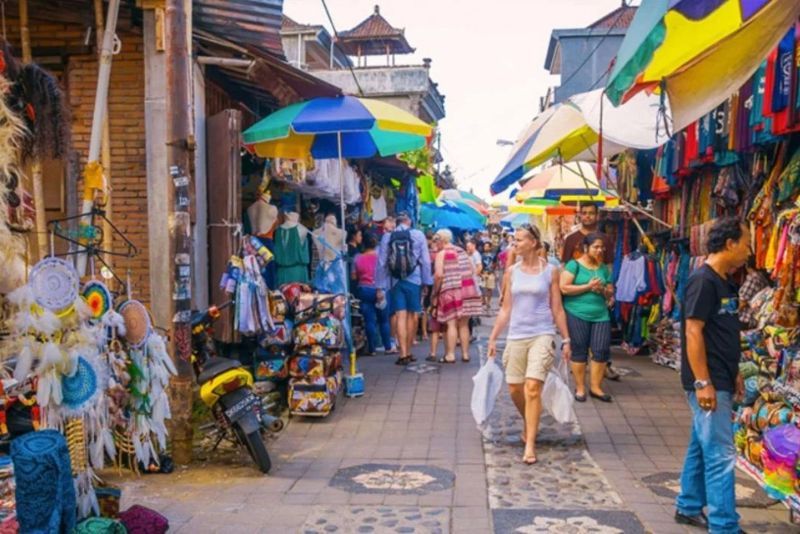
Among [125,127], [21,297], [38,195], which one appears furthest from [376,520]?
[125,127]

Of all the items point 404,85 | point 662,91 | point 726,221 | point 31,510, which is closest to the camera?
point 31,510

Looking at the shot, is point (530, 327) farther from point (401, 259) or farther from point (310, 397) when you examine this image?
point (401, 259)

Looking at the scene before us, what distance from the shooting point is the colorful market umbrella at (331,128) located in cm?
807

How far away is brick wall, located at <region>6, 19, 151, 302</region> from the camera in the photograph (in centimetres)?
779

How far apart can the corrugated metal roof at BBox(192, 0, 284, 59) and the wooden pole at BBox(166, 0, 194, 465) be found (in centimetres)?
158

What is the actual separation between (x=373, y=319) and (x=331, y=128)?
4.46m

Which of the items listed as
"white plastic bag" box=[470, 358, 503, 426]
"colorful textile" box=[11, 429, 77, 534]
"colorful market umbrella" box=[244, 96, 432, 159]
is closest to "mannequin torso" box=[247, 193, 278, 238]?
"colorful market umbrella" box=[244, 96, 432, 159]

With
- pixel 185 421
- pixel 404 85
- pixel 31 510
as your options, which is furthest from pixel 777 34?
pixel 404 85

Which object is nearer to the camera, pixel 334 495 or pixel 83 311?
pixel 83 311

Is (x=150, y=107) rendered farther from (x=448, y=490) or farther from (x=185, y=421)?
(x=448, y=490)

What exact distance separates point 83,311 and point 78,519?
4.08 feet

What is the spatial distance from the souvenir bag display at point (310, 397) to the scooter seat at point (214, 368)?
5.33 ft

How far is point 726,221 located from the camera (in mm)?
4766

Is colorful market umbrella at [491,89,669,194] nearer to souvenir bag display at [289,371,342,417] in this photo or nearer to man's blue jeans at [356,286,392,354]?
souvenir bag display at [289,371,342,417]
